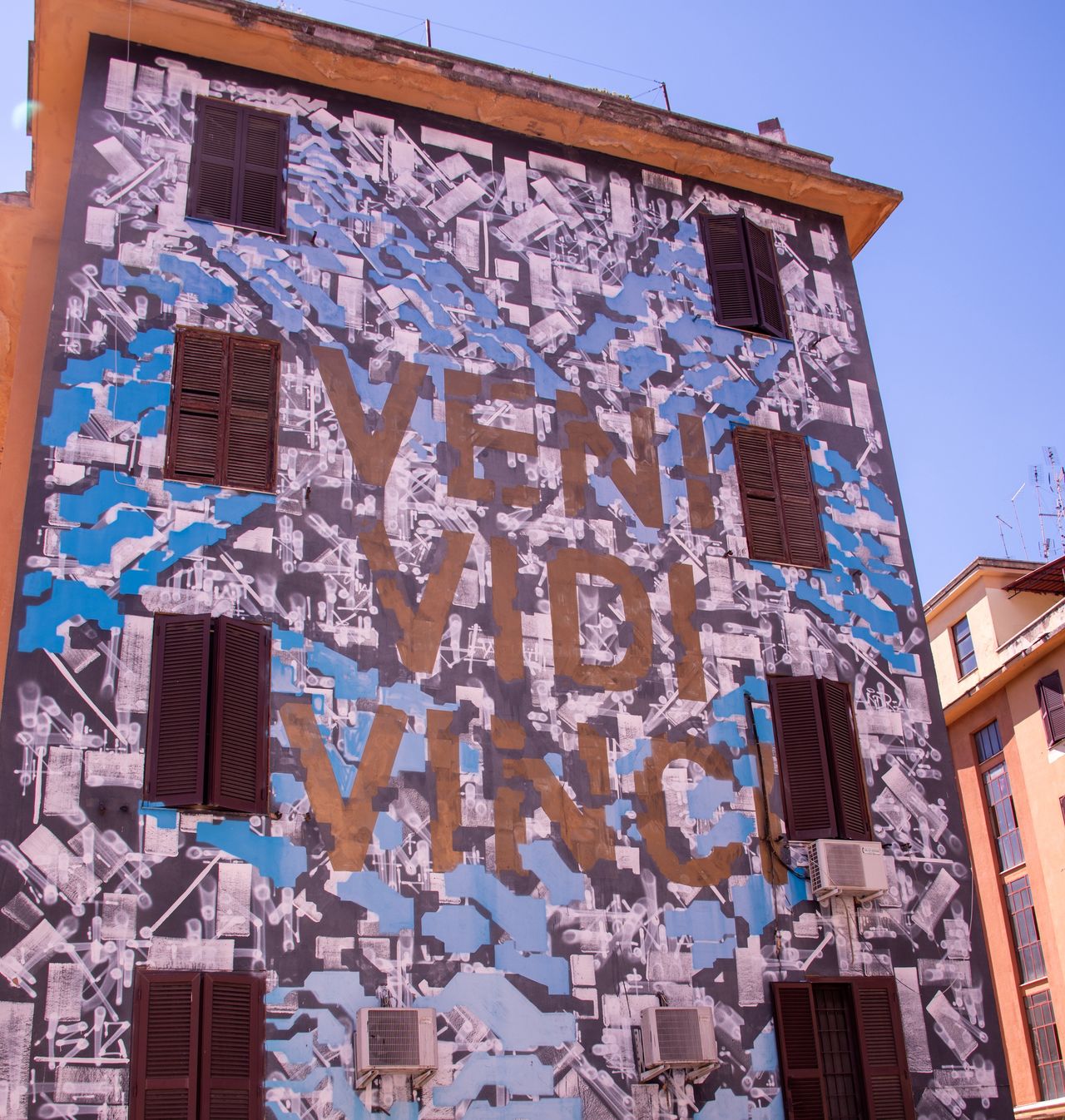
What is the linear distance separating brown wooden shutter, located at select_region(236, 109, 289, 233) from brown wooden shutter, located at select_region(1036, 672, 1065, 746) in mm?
17769

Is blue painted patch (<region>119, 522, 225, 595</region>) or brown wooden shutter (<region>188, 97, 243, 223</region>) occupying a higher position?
brown wooden shutter (<region>188, 97, 243, 223</region>)

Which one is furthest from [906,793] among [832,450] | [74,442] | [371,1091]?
[74,442]

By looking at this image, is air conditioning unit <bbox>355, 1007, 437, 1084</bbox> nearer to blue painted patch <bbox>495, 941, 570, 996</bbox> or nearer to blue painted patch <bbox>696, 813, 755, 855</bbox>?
blue painted patch <bbox>495, 941, 570, 996</bbox>

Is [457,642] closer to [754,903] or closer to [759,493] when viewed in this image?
[754,903]

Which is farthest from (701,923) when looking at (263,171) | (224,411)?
(263,171)

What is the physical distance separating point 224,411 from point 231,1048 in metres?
6.01

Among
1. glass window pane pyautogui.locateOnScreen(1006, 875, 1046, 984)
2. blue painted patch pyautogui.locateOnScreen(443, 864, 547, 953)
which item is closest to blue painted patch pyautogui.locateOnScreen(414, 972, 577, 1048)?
blue painted patch pyautogui.locateOnScreen(443, 864, 547, 953)

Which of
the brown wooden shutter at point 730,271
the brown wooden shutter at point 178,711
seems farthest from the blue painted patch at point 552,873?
the brown wooden shutter at point 730,271

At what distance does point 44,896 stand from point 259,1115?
242 cm

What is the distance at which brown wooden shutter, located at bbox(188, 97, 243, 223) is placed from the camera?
15.1 metres

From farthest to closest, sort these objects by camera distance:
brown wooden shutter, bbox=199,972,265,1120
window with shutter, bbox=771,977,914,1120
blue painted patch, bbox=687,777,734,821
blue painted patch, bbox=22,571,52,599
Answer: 1. blue painted patch, bbox=687,777,734,821
2. window with shutter, bbox=771,977,914,1120
3. blue painted patch, bbox=22,571,52,599
4. brown wooden shutter, bbox=199,972,265,1120

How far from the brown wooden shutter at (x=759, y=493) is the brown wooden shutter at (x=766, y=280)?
5.46 feet

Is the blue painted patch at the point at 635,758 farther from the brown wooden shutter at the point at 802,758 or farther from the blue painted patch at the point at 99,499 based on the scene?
the blue painted patch at the point at 99,499

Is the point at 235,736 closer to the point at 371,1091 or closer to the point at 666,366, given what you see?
the point at 371,1091
